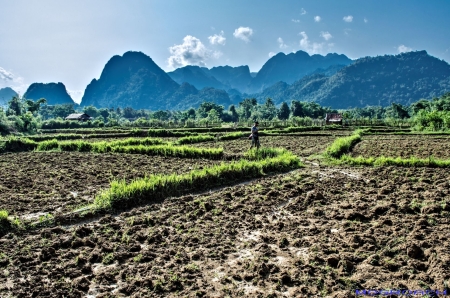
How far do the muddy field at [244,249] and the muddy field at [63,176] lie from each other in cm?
201

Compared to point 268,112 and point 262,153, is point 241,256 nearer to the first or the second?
point 262,153

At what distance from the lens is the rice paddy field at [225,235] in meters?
4.11

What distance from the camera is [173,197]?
27.7 ft

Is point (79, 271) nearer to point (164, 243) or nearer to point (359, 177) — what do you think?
point (164, 243)

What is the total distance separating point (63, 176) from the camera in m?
11.0

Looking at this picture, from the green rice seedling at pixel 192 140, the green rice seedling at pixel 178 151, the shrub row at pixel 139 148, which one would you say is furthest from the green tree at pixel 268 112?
the green rice seedling at pixel 178 151

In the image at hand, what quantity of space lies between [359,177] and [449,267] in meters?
6.81

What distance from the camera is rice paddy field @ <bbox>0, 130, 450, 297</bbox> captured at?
13.5ft

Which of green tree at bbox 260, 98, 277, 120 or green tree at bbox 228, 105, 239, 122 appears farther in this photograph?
green tree at bbox 228, 105, 239, 122

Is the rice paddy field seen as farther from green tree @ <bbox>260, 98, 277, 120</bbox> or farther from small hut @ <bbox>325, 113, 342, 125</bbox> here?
green tree @ <bbox>260, 98, 277, 120</bbox>

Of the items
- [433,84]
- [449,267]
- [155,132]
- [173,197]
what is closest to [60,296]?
[173,197]

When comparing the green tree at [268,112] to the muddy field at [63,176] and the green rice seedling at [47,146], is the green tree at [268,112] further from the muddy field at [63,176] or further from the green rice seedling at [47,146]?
the muddy field at [63,176]

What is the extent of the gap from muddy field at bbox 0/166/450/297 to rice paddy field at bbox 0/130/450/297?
0.07ft

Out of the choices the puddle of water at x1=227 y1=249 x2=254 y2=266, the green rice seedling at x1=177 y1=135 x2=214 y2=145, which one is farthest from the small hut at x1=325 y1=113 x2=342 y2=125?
the puddle of water at x1=227 y1=249 x2=254 y2=266
